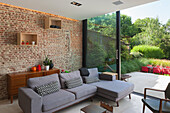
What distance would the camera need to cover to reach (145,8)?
13.8 feet

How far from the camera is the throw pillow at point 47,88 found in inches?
118

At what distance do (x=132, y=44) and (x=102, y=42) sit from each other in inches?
52.3

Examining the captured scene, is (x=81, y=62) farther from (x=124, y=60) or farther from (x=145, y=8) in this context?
(x=145, y=8)

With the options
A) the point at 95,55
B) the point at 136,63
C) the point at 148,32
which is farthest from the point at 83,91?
the point at 148,32

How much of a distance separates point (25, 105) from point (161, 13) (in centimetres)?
443

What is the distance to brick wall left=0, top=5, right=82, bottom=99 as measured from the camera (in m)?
3.93

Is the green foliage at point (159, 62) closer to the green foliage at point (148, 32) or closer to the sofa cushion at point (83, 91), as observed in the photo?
the green foliage at point (148, 32)

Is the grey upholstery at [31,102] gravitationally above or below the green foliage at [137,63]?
below

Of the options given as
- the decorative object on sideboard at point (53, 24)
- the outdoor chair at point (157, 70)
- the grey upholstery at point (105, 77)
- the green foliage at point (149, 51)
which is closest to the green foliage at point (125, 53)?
the green foliage at point (149, 51)

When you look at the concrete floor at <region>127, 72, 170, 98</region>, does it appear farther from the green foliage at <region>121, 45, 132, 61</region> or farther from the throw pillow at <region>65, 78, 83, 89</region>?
the throw pillow at <region>65, 78, 83, 89</region>

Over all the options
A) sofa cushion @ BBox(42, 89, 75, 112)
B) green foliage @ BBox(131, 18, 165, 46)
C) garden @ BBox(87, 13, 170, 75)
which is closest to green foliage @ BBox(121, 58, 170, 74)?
garden @ BBox(87, 13, 170, 75)

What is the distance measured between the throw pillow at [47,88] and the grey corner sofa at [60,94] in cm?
9

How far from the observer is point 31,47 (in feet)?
14.8

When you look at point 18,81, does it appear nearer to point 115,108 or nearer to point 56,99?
point 56,99
